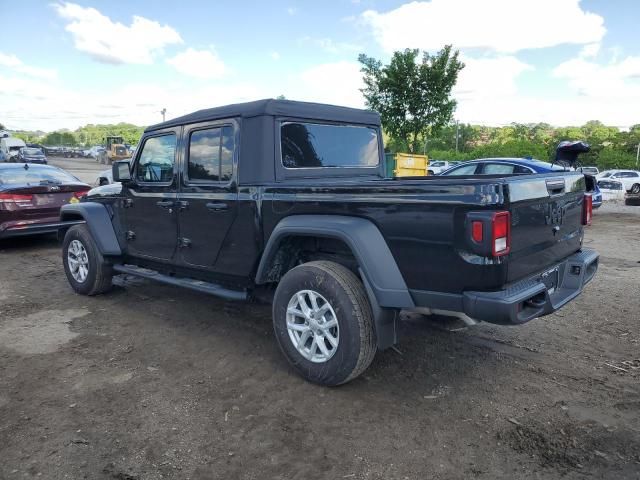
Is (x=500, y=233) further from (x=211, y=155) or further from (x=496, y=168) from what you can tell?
(x=496, y=168)

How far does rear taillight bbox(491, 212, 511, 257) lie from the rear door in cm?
7

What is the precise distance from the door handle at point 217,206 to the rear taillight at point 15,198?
5218 millimetres

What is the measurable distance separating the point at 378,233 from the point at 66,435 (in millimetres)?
2170

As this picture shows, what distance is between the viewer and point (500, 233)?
271cm

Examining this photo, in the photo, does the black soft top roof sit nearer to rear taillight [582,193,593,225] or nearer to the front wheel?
the front wheel

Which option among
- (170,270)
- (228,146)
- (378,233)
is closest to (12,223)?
(170,270)

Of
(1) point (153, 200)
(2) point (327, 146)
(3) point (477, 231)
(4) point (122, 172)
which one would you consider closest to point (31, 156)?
(4) point (122, 172)

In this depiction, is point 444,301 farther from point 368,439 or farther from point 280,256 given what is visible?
point 280,256

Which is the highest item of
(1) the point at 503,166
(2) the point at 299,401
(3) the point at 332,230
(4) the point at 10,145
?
(4) the point at 10,145

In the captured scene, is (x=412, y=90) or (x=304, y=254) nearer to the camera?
(x=304, y=254)

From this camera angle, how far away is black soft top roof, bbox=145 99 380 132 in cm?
394

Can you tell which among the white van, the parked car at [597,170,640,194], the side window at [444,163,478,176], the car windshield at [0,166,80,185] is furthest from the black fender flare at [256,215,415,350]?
the white van

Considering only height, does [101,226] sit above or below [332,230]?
below

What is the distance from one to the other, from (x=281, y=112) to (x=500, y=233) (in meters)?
2.05
